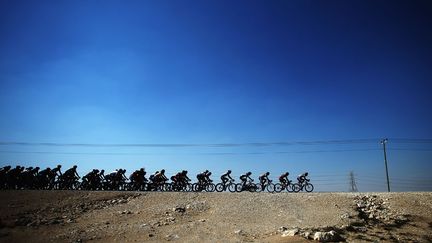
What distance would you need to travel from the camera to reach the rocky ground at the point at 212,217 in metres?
16.0

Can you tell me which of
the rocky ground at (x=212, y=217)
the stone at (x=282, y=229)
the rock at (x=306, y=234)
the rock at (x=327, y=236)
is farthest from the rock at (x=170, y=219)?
the rock at (x=327, y=236)

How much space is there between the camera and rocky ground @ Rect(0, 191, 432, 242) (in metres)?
16.0

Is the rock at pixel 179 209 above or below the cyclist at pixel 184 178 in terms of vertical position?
below

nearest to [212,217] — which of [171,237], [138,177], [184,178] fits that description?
[171,237]

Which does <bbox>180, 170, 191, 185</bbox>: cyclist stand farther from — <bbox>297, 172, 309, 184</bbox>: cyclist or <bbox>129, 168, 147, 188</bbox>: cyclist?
<bbox>297, 172, 309, 184</bbox>: cyclist

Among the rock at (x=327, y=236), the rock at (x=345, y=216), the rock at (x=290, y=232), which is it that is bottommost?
the rock at (x=327, y=236)

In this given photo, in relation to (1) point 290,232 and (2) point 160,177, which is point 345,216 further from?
(2) point 160,177

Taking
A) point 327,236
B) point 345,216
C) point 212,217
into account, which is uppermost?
point 212,217

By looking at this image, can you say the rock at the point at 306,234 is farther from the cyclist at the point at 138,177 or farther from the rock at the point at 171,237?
the cyclist at the point at 138,177

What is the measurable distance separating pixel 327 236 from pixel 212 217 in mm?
6873

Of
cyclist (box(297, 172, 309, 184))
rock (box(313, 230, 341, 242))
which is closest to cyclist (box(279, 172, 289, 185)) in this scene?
cyclist (box(297, 172, 309, 184))

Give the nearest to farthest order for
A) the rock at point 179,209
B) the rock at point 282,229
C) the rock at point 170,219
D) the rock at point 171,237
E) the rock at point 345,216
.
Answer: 1. the rock at point 171,237
2. the rock at point 282,229
3. the rock at point 170,219
4. the rock at point 345,216
5. the rock at point 179,209

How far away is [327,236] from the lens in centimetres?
1527

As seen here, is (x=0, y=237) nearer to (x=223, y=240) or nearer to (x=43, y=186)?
(x=223, y=240)
